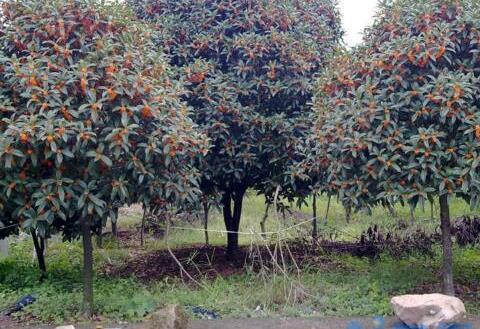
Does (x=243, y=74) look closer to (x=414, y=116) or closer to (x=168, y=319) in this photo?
(x=414, y=116)

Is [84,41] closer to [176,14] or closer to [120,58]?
[120,58]

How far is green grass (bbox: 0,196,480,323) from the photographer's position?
541 cm

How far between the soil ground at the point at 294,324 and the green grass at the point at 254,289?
18 cm

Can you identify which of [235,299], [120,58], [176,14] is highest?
[176,14]

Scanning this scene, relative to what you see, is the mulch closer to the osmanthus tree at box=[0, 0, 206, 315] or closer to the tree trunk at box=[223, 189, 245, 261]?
the tree trunk at box=[223, 189, 245, 261]

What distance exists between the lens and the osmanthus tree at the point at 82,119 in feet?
15.4

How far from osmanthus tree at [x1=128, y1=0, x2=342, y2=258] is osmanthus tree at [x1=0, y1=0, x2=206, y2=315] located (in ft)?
4.11

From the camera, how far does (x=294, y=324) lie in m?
5.06

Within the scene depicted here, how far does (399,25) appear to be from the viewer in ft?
18.3

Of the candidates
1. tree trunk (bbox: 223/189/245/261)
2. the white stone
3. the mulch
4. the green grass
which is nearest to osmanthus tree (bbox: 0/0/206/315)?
the green grass

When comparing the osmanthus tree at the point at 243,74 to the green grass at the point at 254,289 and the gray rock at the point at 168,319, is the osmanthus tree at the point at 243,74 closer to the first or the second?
the green grass at the point at 254,289

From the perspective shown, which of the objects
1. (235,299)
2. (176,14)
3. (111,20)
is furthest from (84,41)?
(235,299)

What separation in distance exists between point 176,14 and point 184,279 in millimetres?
3242

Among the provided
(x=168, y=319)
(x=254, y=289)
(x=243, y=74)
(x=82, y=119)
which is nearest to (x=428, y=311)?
(x=254, y=289)
